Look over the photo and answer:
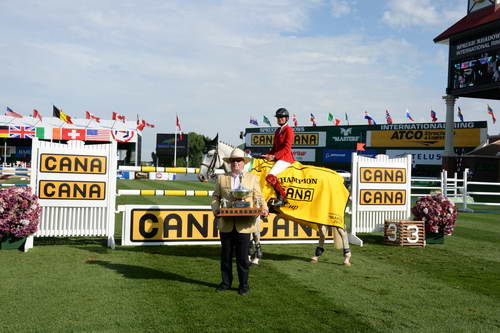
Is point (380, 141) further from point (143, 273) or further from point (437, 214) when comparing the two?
point (143, 273)

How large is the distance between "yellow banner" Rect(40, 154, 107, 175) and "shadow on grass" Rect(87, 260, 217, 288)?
7.12ft

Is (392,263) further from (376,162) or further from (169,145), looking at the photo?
(169,145)

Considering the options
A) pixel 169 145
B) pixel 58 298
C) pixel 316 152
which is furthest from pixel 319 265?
pixel 169 145

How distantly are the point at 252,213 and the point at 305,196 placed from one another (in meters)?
2.24

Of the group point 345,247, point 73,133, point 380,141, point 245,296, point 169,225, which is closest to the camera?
point 245,296

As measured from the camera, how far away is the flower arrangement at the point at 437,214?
10.3 metres

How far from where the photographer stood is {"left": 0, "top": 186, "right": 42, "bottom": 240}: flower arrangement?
801 centimetres

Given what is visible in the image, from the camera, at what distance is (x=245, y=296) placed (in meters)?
5.67

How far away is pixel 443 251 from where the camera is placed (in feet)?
31.4

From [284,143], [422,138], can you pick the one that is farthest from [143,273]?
[422,138]

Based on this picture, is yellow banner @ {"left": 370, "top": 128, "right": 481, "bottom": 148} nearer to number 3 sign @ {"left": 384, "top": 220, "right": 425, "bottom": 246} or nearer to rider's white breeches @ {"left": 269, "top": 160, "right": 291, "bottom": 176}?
number 3 sign @ {"left": 384, "top": 220, "right": 425, "bottom": 246}

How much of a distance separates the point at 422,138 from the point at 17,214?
4739 centimetres

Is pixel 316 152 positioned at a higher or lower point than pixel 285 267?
A: higher

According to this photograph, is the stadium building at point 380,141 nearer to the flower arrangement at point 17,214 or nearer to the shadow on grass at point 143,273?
the flower arrangement at point 17,214
